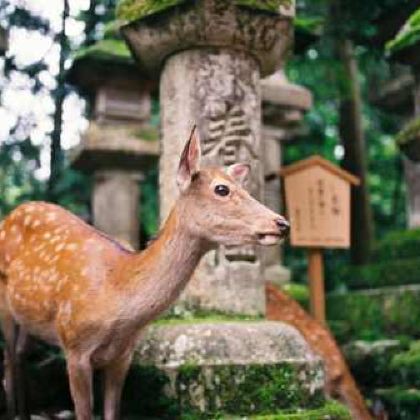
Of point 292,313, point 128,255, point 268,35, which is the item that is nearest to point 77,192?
point 292,313

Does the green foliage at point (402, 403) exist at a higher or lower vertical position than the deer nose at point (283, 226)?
lower

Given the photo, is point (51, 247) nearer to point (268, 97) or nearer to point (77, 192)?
point (268, 97)

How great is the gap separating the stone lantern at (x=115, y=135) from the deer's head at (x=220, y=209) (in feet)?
15.3

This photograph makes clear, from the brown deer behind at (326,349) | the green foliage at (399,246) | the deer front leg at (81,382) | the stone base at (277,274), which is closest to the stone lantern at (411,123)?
the green foliage at (399,246)

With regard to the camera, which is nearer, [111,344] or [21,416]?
[111,344]

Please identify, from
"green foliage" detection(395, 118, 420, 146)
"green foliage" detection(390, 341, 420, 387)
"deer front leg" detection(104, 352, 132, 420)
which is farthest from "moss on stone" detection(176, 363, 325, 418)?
"green foliage" detection(395, 118, 420, 146)

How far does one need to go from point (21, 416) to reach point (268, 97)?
5090 millimetres

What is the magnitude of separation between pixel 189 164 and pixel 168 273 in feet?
1.67

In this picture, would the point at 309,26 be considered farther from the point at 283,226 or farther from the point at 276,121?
the point at 283,226

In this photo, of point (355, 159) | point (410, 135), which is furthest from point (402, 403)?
point (355, 159)

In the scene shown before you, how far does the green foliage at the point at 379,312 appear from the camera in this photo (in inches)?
278

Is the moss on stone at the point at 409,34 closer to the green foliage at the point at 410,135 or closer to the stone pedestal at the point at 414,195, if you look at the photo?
the green foliage at the point at 410,135

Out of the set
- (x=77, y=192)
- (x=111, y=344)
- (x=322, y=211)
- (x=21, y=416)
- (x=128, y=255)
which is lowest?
(x=21, y=416)

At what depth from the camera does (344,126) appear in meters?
10.6
